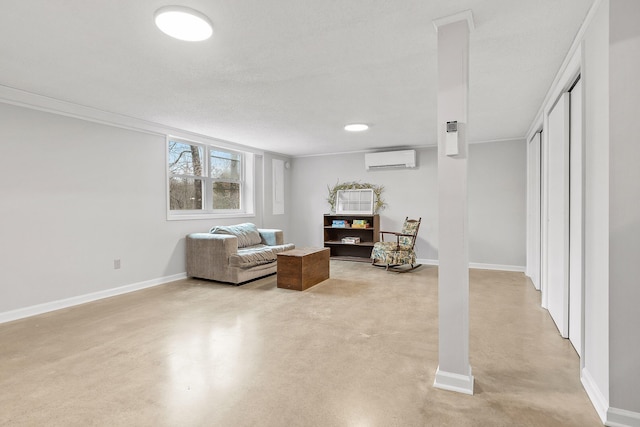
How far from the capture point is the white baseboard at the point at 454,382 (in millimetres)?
1964

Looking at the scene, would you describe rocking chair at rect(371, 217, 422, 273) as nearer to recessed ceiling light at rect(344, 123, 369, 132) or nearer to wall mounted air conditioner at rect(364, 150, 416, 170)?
wall mounted air conditioner at rect(364, 150, 416, 170)

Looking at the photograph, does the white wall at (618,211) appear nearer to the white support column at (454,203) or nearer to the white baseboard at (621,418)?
the white baseboard at (621,418)

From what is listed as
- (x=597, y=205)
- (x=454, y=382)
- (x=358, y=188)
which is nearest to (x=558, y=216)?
(x=597, y=205)

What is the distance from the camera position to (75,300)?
3.79 m

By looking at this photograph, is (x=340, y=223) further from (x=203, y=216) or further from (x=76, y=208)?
(x=76, y=208)

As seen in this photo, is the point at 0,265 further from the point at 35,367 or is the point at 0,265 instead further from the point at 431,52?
the point at 431,52

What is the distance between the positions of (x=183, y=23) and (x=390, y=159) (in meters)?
4.91

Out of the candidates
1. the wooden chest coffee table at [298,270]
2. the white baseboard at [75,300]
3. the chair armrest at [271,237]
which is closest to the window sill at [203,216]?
the chair armrest at [271,237]

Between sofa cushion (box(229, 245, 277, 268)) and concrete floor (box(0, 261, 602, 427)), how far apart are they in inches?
30.5

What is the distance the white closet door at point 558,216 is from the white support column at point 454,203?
4.37 ft

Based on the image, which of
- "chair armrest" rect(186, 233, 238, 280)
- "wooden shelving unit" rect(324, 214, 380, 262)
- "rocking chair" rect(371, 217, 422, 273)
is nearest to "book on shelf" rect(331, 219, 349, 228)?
"wooden shelving unit" rect(324, 214, 380, 262)

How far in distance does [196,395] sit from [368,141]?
488cm

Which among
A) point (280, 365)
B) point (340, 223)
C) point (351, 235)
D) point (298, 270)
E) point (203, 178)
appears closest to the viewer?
point (280, 365)

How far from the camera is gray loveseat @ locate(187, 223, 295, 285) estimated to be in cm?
465
